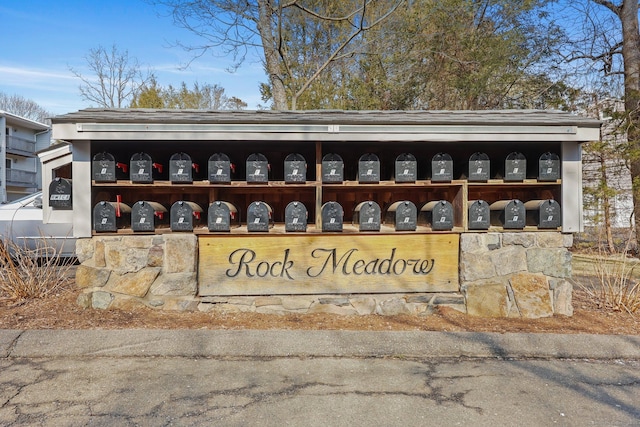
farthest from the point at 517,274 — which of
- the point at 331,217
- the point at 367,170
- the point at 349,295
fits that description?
the point at 331,217

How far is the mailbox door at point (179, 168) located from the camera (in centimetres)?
489

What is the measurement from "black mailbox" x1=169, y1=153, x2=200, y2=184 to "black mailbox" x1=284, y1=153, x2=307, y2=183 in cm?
118

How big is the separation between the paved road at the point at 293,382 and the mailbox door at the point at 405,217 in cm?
137

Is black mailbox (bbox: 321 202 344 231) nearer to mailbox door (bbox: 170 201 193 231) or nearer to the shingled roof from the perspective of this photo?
the shingled roof

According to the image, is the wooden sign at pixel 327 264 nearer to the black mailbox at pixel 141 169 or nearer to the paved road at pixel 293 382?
the paved road at pixel 293 382

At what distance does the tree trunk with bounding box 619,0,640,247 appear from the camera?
9375mm

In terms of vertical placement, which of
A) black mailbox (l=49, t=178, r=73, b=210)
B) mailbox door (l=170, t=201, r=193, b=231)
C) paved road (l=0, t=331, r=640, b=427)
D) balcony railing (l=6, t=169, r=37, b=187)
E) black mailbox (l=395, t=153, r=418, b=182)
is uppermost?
balcony railing (l=6, t=169, r=37, b=187)

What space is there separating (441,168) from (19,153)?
133ft

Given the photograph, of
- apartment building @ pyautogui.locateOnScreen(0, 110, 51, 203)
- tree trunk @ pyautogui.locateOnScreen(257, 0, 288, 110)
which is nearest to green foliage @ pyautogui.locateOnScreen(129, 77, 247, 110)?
tree trunk @ pyautogui.locateOnScreen(257, 0, 288, 110)

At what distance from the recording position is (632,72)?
1009 centimetres

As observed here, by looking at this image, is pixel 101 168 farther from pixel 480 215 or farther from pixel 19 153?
pixel 19 153

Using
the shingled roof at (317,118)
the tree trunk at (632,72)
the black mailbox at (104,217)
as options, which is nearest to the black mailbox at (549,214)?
the shingled roof at (317,118)

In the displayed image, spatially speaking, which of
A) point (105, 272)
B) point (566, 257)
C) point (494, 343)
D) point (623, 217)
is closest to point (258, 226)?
point (105, 272)

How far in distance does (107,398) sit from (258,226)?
7.93 feet
